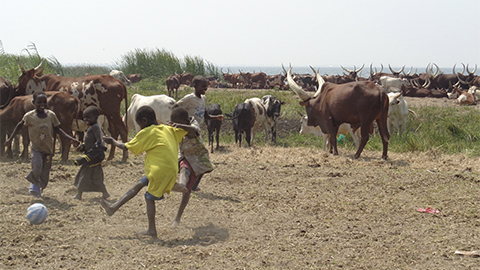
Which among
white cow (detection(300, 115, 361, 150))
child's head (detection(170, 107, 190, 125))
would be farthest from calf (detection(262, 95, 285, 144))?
child's head (detection(170, 107, 190, 125))

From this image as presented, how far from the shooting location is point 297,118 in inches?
667

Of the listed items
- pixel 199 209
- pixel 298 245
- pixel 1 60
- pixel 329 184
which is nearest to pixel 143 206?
pixel 199 209

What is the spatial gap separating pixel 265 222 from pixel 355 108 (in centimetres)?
519

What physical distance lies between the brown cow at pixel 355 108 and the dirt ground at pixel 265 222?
4.72 ft

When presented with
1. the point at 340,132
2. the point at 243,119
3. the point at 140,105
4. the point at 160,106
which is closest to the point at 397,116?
the point at 340,132

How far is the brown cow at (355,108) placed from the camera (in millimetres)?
10188

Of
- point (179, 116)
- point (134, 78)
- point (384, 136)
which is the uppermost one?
point (179, 116)

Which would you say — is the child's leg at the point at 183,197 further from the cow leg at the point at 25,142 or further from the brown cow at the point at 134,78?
the brown cow at the point at 134,78

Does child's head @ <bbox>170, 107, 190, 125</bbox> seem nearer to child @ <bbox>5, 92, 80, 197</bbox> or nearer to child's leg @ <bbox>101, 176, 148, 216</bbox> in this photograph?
child's leg @ <bbox>101, 176, 148, 216</bbox>

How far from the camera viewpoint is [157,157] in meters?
5.12

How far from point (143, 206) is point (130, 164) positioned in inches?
Answer: 123

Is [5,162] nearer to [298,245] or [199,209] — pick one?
[199,209]

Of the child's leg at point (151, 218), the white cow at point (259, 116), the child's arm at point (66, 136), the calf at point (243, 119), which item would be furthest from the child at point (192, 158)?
the white cow at point (259, 116)

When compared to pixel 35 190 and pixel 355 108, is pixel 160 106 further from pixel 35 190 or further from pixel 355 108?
pixel 35 190
